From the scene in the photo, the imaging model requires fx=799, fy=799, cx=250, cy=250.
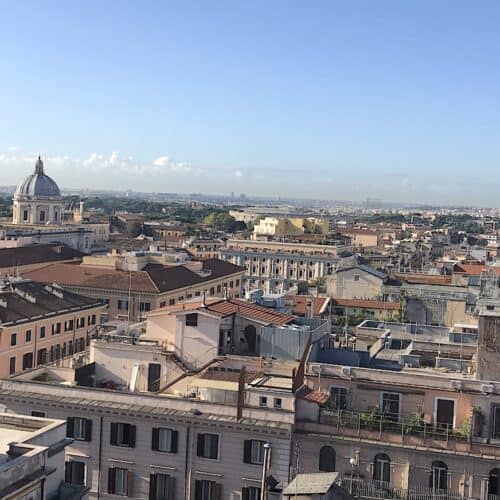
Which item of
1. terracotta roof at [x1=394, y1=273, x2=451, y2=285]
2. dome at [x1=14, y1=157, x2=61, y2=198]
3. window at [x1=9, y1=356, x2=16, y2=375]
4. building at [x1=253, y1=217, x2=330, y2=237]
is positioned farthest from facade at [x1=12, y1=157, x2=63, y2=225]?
window at [x1=9, y1=356, x2=16, y2=375]

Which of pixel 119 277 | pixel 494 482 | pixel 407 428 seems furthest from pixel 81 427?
pixel 119 277

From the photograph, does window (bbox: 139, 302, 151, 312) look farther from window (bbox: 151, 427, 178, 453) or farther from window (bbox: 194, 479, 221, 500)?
window (bbox: 194, 479, 221, 500)

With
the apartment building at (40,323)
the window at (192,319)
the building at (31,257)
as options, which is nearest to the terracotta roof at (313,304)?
the apartment building at (40,323)

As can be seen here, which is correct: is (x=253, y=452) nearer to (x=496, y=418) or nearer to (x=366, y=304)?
(x=496, y=418)

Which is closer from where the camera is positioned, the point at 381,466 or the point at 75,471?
the point at 381,466

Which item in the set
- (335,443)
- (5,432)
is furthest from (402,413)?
(5,432)
